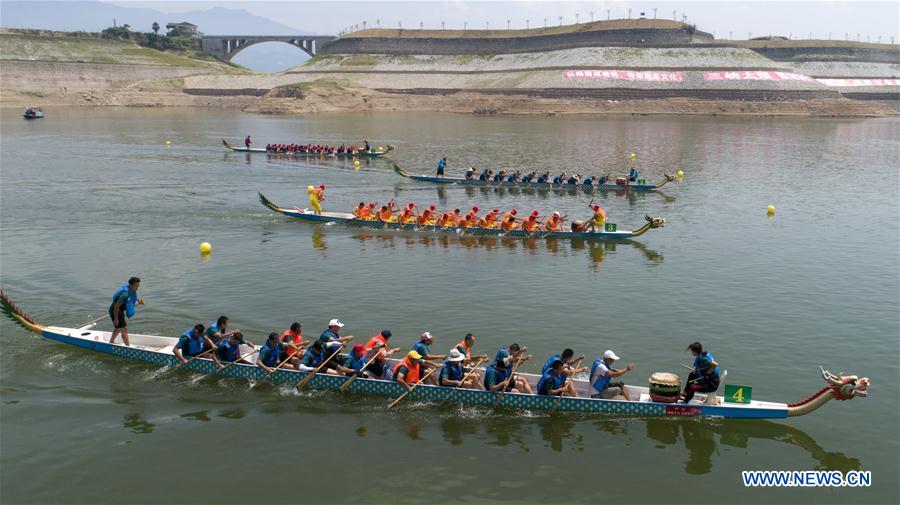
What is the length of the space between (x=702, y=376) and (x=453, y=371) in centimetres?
614

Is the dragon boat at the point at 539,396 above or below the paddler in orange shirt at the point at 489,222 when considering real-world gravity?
below

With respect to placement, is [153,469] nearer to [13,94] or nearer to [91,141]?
[91,141]

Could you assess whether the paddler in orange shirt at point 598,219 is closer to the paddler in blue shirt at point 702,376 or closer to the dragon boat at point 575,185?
the dragon boat at point 575,185

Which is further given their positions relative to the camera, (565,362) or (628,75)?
(628,75)

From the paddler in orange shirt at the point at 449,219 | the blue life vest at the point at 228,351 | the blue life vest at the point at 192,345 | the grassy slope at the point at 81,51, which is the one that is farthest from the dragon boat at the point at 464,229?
the grassy slope at the point at 81,51

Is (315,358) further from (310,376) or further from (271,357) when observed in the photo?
(271,357)

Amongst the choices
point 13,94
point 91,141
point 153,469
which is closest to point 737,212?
point 153,469

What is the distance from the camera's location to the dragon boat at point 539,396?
15508 millimetres

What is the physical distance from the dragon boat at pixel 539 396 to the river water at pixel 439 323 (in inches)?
11.3

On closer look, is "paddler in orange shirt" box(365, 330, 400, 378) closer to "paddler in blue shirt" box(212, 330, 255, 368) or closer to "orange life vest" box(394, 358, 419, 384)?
"orange life vest" box(394, 358, 419, 384)

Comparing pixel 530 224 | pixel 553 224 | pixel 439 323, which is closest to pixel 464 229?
pixel 530 224

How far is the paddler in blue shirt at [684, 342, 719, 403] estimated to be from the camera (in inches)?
634

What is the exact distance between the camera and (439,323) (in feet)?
74.3

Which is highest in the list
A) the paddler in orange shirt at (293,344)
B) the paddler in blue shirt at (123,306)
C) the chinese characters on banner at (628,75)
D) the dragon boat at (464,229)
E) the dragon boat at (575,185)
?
the chinese characters on banner at (628,75)
